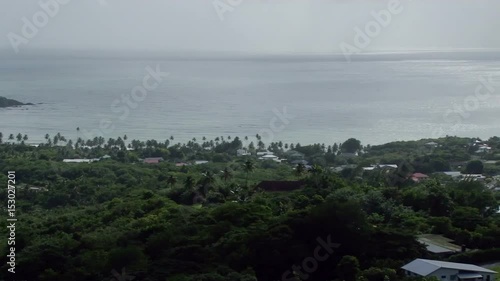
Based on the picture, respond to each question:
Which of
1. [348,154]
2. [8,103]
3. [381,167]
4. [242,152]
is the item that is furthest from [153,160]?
[8,103]

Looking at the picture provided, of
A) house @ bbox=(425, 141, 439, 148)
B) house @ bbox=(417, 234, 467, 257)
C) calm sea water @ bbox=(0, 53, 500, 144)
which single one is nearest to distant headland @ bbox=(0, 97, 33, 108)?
calm sea water @ bbox=(0, 53, 500, 144)

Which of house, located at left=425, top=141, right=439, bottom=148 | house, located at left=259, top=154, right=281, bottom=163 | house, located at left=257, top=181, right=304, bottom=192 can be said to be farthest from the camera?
house, located at left=425, top=141, right=439, bottom=148

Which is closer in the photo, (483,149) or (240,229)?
(240,229)

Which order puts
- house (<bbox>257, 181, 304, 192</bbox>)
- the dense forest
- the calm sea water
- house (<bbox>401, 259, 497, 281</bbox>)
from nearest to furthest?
1. house (<bbox>401, 259, 497, 281</bbox>)
2. the dense forest
3. house (<bbox>257, 181, 304, 192</bbox>)
4. the calm sea water

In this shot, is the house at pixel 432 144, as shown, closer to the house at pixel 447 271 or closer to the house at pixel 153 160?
the house at pixel 153 160

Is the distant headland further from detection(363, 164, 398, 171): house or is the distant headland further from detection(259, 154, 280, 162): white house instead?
detection(363, 164, 398, 171): house

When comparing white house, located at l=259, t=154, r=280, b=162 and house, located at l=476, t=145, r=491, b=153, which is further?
house, located at l=476, t=145, r=491, b=153

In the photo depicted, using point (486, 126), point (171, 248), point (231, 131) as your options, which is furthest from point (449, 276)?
point (486, 126)

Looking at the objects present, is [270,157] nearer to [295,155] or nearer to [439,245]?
[295,155]

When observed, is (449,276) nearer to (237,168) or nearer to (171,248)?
(171,248)

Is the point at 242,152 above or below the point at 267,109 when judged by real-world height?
below
